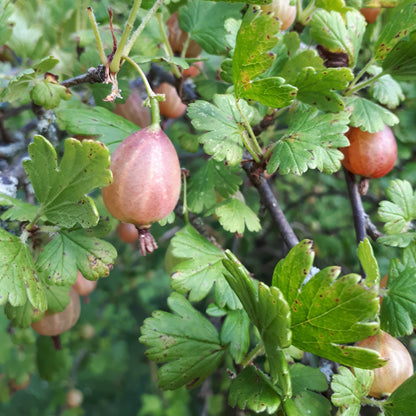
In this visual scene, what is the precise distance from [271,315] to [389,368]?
0.86 ft

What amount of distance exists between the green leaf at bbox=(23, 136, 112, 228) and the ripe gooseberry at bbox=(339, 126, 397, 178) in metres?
0.48

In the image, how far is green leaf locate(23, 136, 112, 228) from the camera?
0.48 m

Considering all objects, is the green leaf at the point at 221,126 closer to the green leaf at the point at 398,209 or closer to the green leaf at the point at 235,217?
the green leaf at the point at 235,217

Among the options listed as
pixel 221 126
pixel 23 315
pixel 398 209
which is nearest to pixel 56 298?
pixel 23 315

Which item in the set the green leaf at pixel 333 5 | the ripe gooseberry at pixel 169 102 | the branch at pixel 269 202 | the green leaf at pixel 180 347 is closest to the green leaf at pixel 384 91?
the green leaf at pixel 333 5

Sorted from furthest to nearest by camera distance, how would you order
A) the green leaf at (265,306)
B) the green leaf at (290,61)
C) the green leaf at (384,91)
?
the green leaf at (384,91) → the green leaf at (290,61) → the green leaf at (265,306)

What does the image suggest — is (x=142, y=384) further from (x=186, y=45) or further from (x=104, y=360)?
(x=186, y=45)

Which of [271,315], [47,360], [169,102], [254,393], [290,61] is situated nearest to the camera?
[271,315]

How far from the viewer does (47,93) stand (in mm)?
624

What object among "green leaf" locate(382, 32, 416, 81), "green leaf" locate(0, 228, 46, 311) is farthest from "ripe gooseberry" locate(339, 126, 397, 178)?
"green leaf" locate(0, 228, 46, 311)

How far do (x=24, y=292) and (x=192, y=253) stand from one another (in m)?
0.28

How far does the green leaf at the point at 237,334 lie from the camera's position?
67 centimetres

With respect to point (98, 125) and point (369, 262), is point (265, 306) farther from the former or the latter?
point (98, 125)

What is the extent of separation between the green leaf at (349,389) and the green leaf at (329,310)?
0.29ft
